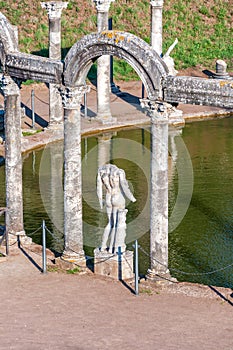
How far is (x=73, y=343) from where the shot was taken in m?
16.8

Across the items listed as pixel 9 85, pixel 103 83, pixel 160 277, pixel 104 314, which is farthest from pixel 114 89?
pixel 104 314

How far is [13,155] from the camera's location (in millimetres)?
22250

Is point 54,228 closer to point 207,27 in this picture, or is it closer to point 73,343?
point 73,343

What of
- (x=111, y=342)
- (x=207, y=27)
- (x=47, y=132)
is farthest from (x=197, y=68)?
(x=111, y=342)

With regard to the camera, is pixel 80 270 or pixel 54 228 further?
pixel 54 228

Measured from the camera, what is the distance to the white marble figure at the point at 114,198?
20.0m

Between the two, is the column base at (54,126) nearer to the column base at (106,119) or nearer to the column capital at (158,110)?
the column base at (106,119)

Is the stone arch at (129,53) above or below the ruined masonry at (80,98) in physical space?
above

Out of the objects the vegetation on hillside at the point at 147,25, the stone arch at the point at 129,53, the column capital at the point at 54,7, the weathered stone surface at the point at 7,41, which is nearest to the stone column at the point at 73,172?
the stone arch at the point at 129,53

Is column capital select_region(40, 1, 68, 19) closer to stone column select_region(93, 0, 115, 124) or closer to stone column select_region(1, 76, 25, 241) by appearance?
stone column select_region(93, 0, 115, 124)

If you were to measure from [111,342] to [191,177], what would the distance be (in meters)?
12.4

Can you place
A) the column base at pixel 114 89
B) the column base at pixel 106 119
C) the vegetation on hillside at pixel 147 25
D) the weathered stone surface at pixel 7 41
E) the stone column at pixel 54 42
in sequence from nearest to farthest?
1. the weathered stone surface at pixel 7 41
2. the stone column at pixel 54 42
3. the column base at pixel 106 119
4. the column base at pixel 114 89
5. the vegetation on hillside at pixel 147 25

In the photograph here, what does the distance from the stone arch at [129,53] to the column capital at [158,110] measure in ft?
0.45

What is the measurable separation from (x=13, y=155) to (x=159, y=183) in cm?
440
